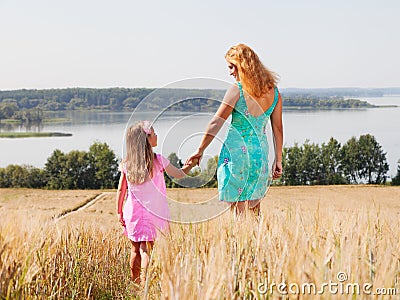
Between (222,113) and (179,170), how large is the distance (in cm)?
49

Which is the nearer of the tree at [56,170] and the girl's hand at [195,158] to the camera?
the girl's hand at [195,158]

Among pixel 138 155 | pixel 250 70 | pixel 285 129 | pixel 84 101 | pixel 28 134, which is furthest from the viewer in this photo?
pixel 28 134

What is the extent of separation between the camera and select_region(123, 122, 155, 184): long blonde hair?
3463mm

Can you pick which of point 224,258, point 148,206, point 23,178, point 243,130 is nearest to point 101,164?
point 23,178

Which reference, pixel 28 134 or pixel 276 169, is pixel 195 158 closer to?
pixel 276 169

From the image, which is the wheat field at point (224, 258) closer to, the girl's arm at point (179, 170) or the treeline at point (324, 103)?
the girl's arm at point (179, 170)

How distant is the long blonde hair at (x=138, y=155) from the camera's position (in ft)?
11.4

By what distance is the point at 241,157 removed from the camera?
337 centimetres

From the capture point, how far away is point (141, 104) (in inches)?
135

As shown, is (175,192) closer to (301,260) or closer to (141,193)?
(141,193)

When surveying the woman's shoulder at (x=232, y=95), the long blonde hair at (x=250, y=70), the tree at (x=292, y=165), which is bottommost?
the tree at (x=292, y=165)

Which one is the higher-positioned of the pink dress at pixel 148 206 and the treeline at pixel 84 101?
the treeline at pixel 84 101

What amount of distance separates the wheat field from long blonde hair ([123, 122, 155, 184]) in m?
0.29

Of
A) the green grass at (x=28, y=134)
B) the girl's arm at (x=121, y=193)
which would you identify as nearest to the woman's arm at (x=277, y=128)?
the girl's arm at (x=121, y=193)
